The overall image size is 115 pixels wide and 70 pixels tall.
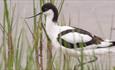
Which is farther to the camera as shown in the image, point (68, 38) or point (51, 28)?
point (51, 28)

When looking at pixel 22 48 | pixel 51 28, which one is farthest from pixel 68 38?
pixel 22 48

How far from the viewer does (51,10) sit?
229 inches

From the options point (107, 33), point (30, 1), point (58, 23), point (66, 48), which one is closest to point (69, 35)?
point (66, 48)

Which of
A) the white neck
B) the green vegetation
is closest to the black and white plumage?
the white neck

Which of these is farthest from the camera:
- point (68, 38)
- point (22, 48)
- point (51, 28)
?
point (51, 28)

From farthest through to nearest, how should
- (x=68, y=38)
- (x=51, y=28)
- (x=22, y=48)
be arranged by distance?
(x=51, y=28), (x=68, y=38), (x=22, y=48)

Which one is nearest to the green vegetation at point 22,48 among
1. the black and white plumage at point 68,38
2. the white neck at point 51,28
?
the black and white plumage at point 68,38

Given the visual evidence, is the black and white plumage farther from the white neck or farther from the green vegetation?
the green vegetation

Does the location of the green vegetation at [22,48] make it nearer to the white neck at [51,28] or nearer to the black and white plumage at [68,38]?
the black and white plumage at [68,38]

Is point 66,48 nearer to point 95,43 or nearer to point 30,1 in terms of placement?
point 95,43

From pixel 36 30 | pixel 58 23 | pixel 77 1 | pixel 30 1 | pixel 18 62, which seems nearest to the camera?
pixel 18 62

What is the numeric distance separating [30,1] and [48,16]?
11.8 feet

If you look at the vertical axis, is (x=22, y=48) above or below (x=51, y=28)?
above

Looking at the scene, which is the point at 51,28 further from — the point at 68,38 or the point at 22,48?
the point at 22,48
